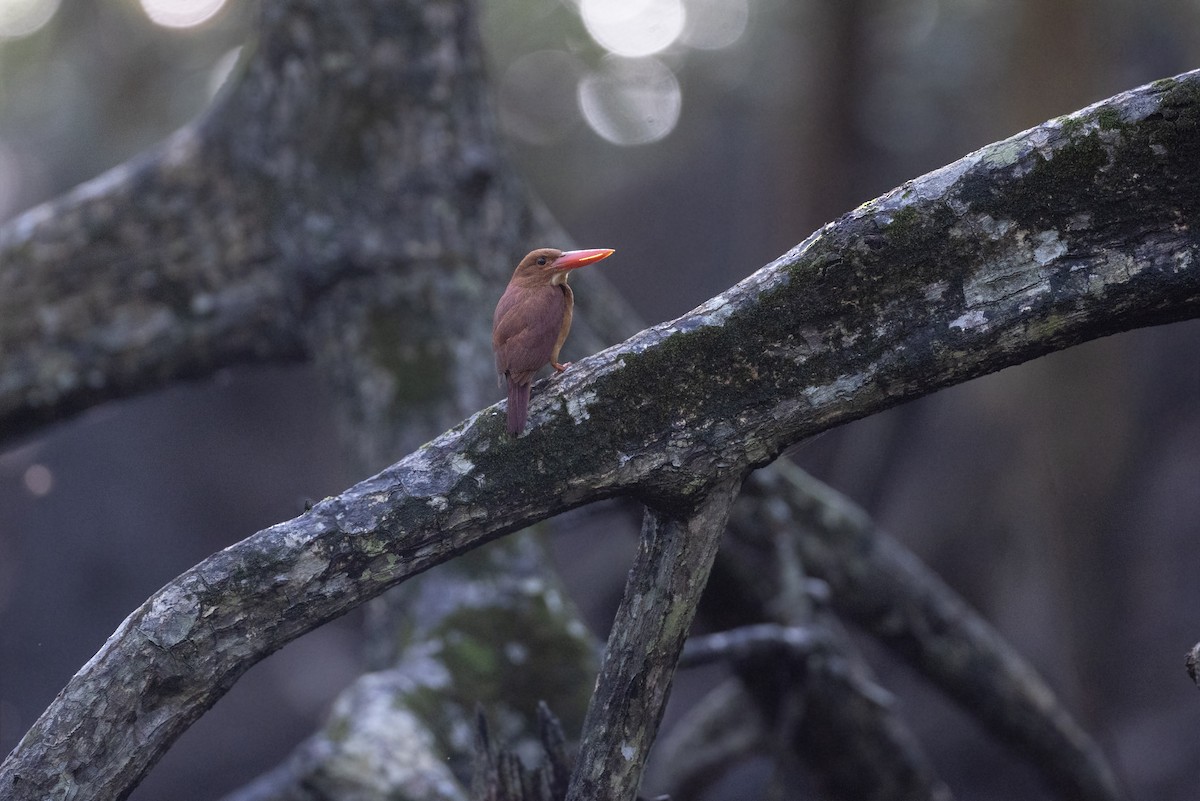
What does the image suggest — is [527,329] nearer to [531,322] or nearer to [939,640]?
[531,322]

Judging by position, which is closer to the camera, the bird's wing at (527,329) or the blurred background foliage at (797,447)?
the bird's wing at (527,329)

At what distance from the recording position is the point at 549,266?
330 centimetres

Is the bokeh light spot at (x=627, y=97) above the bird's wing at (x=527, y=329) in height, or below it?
above

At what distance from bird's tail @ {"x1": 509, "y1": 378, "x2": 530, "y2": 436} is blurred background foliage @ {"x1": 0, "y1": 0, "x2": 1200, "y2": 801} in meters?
2.29

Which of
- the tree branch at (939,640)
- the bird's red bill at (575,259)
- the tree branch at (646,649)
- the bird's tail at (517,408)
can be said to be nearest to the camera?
the bird's tail at (517,408)

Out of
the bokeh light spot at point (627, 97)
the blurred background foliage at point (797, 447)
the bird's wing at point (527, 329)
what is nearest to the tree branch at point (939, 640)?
the blurred background foliage at point (797, 447)

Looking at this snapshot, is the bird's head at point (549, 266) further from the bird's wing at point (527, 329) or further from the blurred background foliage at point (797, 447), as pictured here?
the blurred background foliage at point (797, 447)

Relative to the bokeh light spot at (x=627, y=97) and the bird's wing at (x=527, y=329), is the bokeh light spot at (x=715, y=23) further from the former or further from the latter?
the bird's wing at (x=527, y=329)

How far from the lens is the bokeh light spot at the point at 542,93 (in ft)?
56.3

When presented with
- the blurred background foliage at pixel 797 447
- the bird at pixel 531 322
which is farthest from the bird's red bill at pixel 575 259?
the blurred background foliage at pixel 797 447

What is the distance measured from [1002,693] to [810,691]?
1.12 metres

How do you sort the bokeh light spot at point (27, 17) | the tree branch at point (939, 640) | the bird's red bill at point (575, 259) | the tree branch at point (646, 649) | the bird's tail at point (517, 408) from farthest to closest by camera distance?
the bokeh light spot at point (27, 17), the tree branch at point (939, 640), the bird's red bill at point (575, 259), the tree branch at point (646, 649), the bird's tail at point (517, 408)

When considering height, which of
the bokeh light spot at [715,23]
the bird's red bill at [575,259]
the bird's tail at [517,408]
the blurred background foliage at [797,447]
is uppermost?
the bokeh light spot at [715,23]

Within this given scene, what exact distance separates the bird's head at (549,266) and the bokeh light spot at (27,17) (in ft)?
43.5
